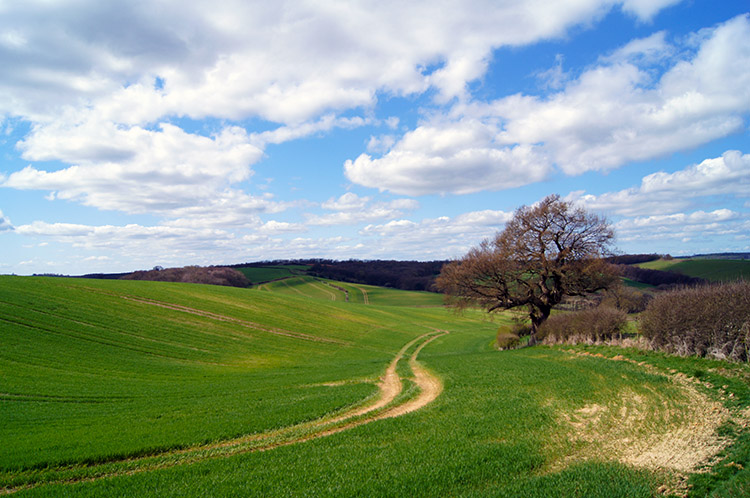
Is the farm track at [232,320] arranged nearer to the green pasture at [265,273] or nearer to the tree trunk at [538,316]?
the tree trunk at [538,316]

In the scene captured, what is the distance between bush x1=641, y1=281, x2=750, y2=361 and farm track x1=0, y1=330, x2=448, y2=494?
473 inches

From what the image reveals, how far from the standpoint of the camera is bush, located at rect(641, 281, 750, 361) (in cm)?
1661

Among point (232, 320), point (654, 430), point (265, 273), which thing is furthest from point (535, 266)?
point (265, 273)

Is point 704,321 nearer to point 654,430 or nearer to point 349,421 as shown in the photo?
point 654,430

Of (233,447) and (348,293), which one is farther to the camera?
(348,293)

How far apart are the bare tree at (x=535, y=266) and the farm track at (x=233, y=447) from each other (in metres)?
17.5

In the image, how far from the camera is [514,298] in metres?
34.4

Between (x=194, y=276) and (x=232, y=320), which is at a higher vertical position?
(x=194, y=276)

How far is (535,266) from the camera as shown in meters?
33.1

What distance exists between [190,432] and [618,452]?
11740mm

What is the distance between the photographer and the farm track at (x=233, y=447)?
30.1 feet

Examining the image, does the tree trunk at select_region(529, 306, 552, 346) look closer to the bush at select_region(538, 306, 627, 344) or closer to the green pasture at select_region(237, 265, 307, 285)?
the bush at select_region(538, 306, 627, 344)

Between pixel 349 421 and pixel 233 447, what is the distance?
403cm

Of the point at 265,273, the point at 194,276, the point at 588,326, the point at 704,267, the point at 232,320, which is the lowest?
the point at 232,320
